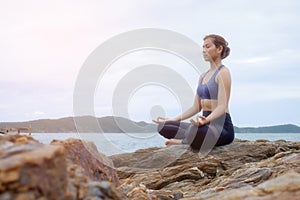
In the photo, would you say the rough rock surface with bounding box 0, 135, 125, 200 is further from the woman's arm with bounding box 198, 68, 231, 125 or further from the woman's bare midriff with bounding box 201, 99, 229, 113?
the woman's bare midriff with bounding box 201, 99, 229, 113

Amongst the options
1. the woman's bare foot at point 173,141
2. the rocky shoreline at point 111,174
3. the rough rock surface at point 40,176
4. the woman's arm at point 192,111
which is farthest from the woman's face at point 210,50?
the rough rock surface at point 40,176

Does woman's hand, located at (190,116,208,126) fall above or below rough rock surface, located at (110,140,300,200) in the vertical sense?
above

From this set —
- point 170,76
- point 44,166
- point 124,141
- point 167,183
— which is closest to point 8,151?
point 44,166

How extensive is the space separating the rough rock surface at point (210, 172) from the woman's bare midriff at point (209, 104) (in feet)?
3.04

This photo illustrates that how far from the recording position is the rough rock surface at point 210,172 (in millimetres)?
3061

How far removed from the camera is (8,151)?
7.59 feet

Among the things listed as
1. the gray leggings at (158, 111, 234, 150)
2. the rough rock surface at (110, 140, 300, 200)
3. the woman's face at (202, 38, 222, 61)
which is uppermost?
the woman's face at (202, 38, 222, 61)

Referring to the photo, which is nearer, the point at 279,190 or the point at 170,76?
the point at 279,190

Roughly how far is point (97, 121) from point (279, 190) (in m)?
4.08

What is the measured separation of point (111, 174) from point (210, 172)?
3389 mm

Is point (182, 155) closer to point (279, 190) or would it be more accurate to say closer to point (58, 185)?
point (279, 190)

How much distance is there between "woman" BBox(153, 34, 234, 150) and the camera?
27.4ft

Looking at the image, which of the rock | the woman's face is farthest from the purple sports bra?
the rock

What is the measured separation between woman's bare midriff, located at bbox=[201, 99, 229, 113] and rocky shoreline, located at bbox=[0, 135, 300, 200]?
3.13ft
